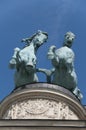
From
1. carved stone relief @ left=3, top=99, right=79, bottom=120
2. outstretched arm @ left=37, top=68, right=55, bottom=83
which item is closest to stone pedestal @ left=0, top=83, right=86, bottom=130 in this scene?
carved stone relief @ left=3, top=99, right=79, bottom=120

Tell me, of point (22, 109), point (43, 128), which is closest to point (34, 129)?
point (43, 128)

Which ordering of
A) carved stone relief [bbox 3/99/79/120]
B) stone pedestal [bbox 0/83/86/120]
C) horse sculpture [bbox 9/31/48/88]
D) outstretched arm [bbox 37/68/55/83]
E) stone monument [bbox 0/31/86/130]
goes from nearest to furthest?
stone monument [bbox 0/31/86/130]
carved stone relief [bbox 3/99/79/120]
stone pedestal [bbox 0/83/86/120]
horse sculpture [bbox 9/31/48/88]
outstretched arm [bbox 37/68/55/83]

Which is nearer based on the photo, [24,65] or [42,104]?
[42,104]

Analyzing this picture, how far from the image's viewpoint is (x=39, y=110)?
74.0 ft

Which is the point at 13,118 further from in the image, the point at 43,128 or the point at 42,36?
the point at 42,36

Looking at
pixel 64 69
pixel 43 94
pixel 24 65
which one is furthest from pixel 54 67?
pixel 43 94

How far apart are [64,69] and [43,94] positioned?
173 centimetres

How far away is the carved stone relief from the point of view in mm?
22406

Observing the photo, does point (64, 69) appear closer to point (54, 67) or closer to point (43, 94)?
point (54, 67)

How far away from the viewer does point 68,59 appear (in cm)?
2416

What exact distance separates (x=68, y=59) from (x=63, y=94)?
1.68m

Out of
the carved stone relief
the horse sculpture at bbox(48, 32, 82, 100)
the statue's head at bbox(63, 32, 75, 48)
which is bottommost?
the carved stone relief

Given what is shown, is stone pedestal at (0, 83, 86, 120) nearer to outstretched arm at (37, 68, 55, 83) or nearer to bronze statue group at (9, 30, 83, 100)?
bronze statue group at (9, 30, 83, 100)

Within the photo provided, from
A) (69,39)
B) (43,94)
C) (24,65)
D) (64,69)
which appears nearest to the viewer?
(43,94)
